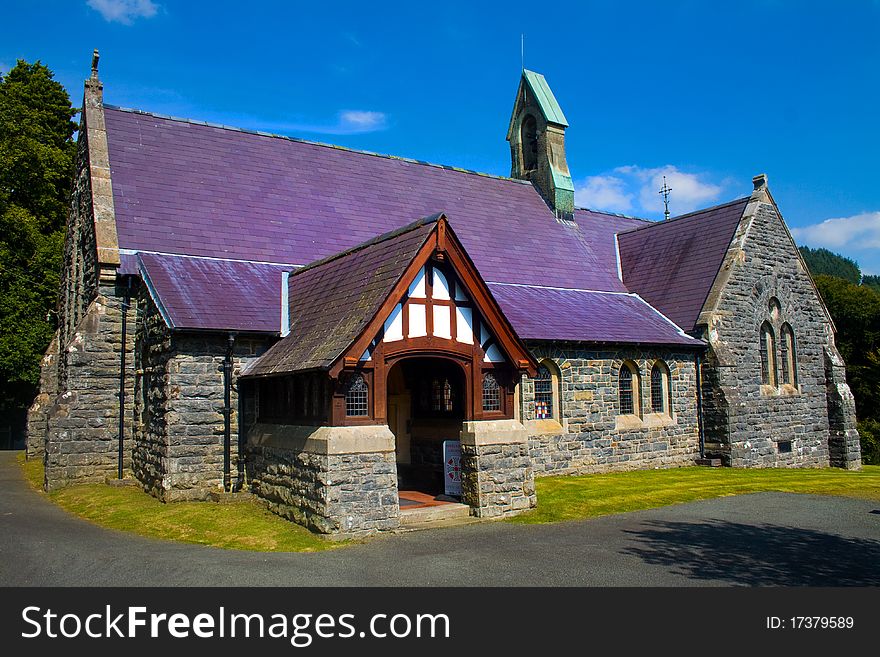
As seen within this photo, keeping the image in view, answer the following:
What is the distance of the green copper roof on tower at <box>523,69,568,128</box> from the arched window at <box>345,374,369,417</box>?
19908 mm

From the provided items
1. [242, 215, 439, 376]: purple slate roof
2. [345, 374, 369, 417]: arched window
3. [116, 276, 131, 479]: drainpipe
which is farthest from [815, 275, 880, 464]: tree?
[116, 276, 131, 479]: drainpipe

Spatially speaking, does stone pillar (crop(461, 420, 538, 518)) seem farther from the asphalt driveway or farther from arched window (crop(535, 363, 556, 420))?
arched window (crop(535, 363, 556, 420))

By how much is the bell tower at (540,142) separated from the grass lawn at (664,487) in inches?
471

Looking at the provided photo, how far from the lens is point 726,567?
9.45 meters

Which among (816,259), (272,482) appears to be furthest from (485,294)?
(816,259)

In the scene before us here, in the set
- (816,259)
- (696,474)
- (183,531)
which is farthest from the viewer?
(816,259)

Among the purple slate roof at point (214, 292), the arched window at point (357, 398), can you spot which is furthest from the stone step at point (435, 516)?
the purple slate roof at point (214, 292)

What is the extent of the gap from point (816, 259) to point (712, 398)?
8767 cm

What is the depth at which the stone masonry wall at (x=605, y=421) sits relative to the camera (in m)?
18.9

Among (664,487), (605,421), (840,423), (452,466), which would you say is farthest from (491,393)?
(840,423)

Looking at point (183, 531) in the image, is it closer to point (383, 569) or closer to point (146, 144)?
point (383, 569)

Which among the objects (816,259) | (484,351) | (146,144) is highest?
(816,259)

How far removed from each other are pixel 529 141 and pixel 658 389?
515 inches

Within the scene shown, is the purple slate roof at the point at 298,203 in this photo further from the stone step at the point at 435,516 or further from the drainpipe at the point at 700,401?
the stone step at the point at 435,516
